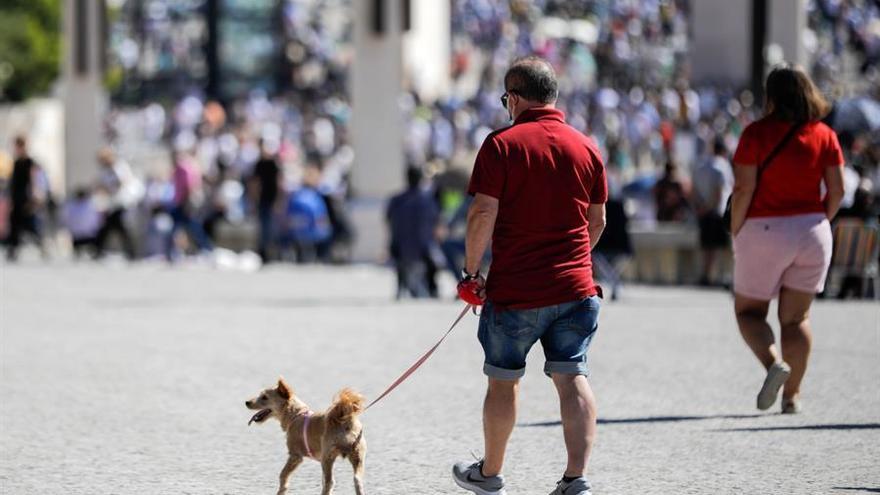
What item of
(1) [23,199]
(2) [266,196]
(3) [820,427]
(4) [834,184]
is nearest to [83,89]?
(1) [23,199]

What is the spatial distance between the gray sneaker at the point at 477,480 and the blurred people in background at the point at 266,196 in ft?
61.8

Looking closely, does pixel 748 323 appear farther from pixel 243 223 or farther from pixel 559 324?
pixel 243 223

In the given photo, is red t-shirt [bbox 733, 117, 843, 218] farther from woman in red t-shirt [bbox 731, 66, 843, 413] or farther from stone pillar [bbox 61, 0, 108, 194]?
stone pillar [bbox 61, 0, 108, 194]

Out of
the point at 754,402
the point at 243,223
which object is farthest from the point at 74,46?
the point at 754,402

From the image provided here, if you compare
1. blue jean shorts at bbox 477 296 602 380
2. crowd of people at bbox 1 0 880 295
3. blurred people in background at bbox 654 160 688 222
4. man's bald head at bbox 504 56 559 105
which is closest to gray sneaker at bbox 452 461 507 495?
blue jean shorts at bbox 477 296 602 380

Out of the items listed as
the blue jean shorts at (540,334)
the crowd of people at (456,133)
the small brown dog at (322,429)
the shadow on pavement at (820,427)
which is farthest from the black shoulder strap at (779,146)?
the crowd of people at (456,133)

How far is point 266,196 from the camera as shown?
1029 inches

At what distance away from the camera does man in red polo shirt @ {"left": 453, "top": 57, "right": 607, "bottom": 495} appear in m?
7.01

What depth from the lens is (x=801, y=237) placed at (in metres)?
9.68

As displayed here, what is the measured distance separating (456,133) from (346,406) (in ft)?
101

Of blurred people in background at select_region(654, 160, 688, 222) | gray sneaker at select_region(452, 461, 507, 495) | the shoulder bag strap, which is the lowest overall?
blurred people in background at select_region(654, 160, 688, 222)

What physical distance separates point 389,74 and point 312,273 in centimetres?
399

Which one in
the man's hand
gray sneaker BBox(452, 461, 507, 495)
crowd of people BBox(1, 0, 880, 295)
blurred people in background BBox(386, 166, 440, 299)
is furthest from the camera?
crowd of people BBox(1, 0, 880, 295)

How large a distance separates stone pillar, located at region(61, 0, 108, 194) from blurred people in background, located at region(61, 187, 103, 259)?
4.34 metres
